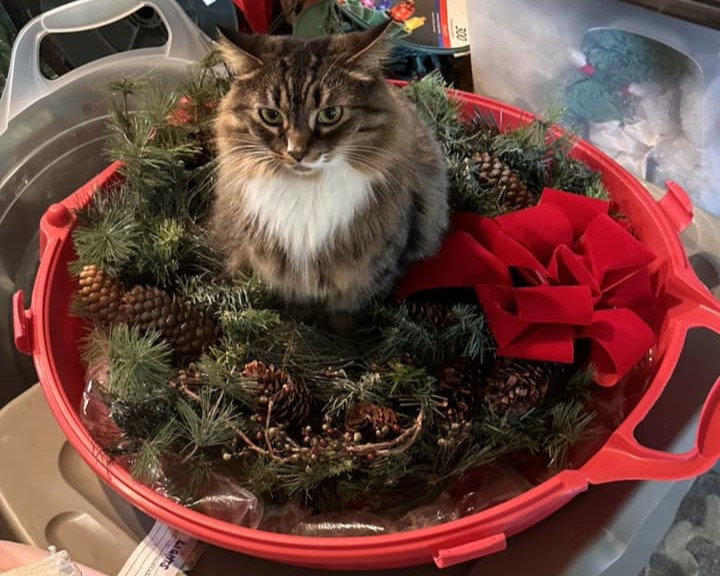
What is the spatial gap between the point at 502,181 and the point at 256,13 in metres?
0.63

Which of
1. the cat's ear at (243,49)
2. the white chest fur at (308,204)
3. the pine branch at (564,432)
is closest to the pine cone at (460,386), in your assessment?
the pine branch at (564,432)

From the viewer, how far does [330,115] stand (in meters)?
0.81

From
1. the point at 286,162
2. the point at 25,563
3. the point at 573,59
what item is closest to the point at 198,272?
the point at 286,162

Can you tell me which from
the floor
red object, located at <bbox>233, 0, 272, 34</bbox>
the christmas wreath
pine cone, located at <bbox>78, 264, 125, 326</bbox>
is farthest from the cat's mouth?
the floor

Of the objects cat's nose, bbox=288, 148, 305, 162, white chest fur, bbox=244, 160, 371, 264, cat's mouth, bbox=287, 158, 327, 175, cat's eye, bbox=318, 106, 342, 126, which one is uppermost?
cat's eye, bbox=318, 106, 342, 126

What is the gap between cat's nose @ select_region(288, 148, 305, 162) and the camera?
785 millimetres

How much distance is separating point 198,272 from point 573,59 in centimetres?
76

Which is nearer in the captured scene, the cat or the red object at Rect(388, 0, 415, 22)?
the cat

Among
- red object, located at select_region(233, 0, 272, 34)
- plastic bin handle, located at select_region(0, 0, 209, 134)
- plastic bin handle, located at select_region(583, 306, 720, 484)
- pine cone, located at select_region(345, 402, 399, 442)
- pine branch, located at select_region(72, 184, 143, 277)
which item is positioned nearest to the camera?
plastic bin handle, located at select_region(583, 306, 720, 484)

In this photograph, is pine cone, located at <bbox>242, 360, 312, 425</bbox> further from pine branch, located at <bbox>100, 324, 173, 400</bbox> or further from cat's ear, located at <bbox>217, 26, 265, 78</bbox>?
cat's ear, located at <bbox>217, 26, 265, 78</bbox>

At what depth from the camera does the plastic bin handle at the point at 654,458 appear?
78 centimetres

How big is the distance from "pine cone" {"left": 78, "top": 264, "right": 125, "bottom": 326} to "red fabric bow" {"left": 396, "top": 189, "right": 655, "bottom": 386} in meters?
0.39

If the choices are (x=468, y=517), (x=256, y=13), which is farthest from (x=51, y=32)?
(x=468, y=517)

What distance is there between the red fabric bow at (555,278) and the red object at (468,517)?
1.5 inches
